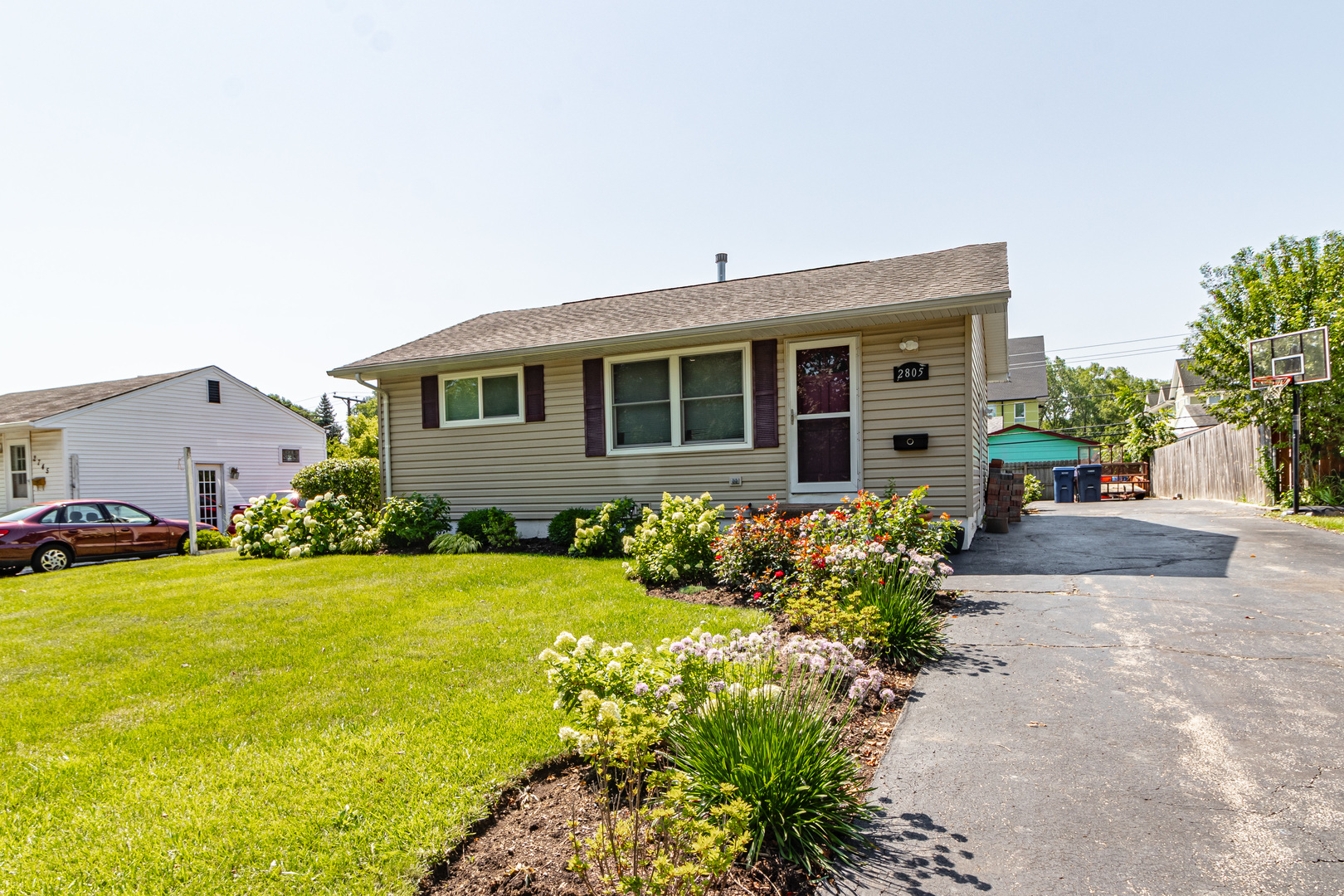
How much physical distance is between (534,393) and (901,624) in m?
7.21

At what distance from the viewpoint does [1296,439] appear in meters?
11.2

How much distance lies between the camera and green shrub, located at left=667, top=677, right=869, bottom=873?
2076mm

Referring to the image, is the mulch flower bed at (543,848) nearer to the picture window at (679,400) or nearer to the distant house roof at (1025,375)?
the picture window at (679,400)

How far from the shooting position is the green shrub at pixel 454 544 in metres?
8.81

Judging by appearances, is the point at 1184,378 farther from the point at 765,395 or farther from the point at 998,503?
the point at 765,395

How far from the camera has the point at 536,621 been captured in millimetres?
5035

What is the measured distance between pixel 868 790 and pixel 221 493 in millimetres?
24443

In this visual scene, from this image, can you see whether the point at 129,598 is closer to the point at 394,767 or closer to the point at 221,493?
the point at 394,767

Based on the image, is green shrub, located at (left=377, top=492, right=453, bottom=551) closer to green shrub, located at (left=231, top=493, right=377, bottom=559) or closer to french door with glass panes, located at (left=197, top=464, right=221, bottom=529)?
green shrub, located at (left=231, top=493, right=377, bottom=559)

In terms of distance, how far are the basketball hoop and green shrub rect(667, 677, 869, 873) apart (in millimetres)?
14969

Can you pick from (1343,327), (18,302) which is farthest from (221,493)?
(1343,327)

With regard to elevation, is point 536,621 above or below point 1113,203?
below

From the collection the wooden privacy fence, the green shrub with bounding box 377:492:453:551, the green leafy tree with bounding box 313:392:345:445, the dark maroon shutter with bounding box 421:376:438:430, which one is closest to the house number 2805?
the green shrub with bounding box 377:492:453:551

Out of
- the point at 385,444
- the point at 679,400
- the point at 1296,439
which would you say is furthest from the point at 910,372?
the point at 1296,439
